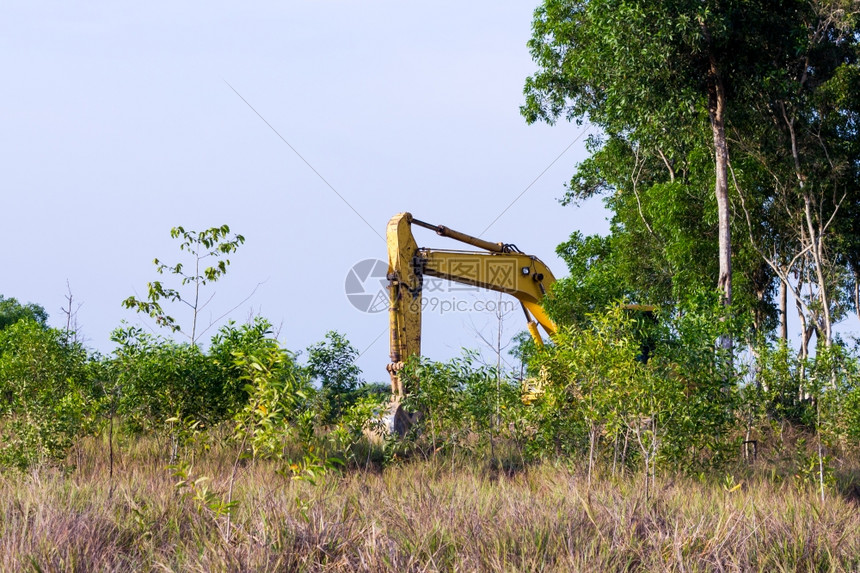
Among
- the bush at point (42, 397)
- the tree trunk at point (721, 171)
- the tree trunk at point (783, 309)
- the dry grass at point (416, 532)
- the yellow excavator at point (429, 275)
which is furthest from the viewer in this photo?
the tree trunk at point (783, 309)

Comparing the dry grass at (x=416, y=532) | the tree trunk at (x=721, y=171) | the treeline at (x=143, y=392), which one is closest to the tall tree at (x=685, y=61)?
the tree trunk at (x=721, y=171)

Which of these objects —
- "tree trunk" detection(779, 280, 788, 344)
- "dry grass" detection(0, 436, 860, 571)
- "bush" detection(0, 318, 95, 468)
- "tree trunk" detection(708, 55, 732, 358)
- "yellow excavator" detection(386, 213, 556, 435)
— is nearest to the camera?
"dry grass" detection(0, 436, 860, 571)

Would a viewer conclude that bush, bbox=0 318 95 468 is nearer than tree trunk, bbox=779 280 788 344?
Yes

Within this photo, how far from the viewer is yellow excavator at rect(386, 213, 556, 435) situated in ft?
49.2

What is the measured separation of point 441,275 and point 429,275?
0.31 metres

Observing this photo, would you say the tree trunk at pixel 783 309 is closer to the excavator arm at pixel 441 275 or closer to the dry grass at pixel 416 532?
the excavator arm at pixel 441 275

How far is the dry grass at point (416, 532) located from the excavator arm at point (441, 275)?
233 inches

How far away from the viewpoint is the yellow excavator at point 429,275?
49.2ft

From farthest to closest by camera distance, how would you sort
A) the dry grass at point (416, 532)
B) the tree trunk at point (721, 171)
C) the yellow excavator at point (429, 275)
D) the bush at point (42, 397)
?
the tree trunk at point (721, 171) < the yellow excavator at point (429, 275) < the bush at point (42, 397) < the dry grass at point (416, 532)

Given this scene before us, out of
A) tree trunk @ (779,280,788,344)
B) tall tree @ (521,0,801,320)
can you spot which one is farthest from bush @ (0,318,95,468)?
tree trunk @ (779,280,788,344)

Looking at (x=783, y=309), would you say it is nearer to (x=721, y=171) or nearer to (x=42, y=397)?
(x=721, y=171)

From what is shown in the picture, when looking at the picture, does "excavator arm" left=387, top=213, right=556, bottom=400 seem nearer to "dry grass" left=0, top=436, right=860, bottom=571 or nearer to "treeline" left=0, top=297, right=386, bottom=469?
"treeline" left=0, top=297, right=386, bottom=469

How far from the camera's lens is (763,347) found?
13.3m

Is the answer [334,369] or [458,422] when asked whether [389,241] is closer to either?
[334,369]
